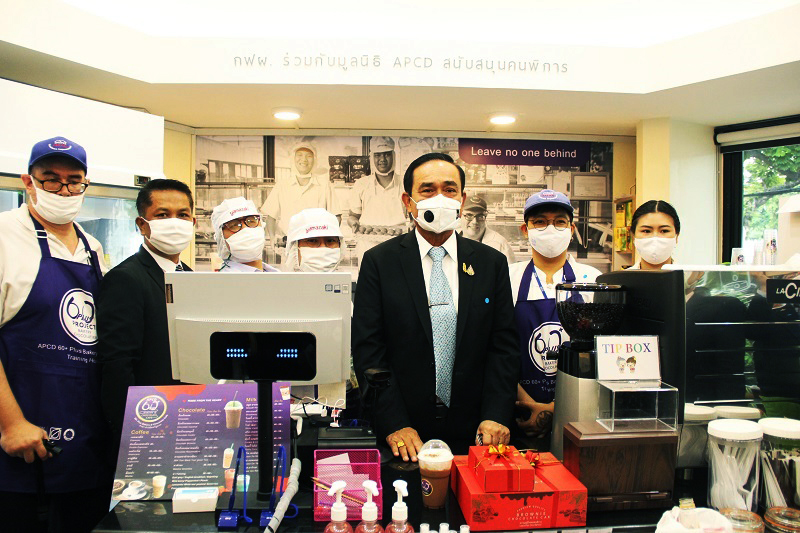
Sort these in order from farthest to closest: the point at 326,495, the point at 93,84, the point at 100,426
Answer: the point at 93,84 < the point at 100,426 < the point at 326,495

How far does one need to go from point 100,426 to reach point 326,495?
4.18ft

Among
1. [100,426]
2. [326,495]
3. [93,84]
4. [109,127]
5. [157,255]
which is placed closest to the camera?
[326,495]

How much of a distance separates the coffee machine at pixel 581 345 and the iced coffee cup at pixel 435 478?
449 millimetres

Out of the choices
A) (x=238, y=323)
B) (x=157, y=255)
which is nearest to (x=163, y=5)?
(x=157, y=255)

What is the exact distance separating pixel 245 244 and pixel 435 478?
1757 millimetres

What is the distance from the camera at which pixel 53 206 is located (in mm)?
2156

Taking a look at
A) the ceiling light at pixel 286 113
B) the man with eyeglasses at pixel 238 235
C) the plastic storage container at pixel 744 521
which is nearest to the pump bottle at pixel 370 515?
the plastic storage container at pixel 744 521

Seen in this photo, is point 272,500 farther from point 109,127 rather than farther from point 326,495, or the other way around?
point 109,127

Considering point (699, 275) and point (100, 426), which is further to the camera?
point (100, 426)

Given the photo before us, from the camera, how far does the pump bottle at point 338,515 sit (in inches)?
47.6

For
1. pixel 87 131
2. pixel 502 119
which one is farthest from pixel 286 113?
pixel 502 119

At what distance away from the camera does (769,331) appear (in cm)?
171

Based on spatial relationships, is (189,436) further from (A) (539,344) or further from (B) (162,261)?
(A) (539,344)

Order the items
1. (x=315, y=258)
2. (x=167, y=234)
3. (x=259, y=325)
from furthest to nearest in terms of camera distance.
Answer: (x=315, y=258) → (x=167, y=234) → (x=259, y=325)
